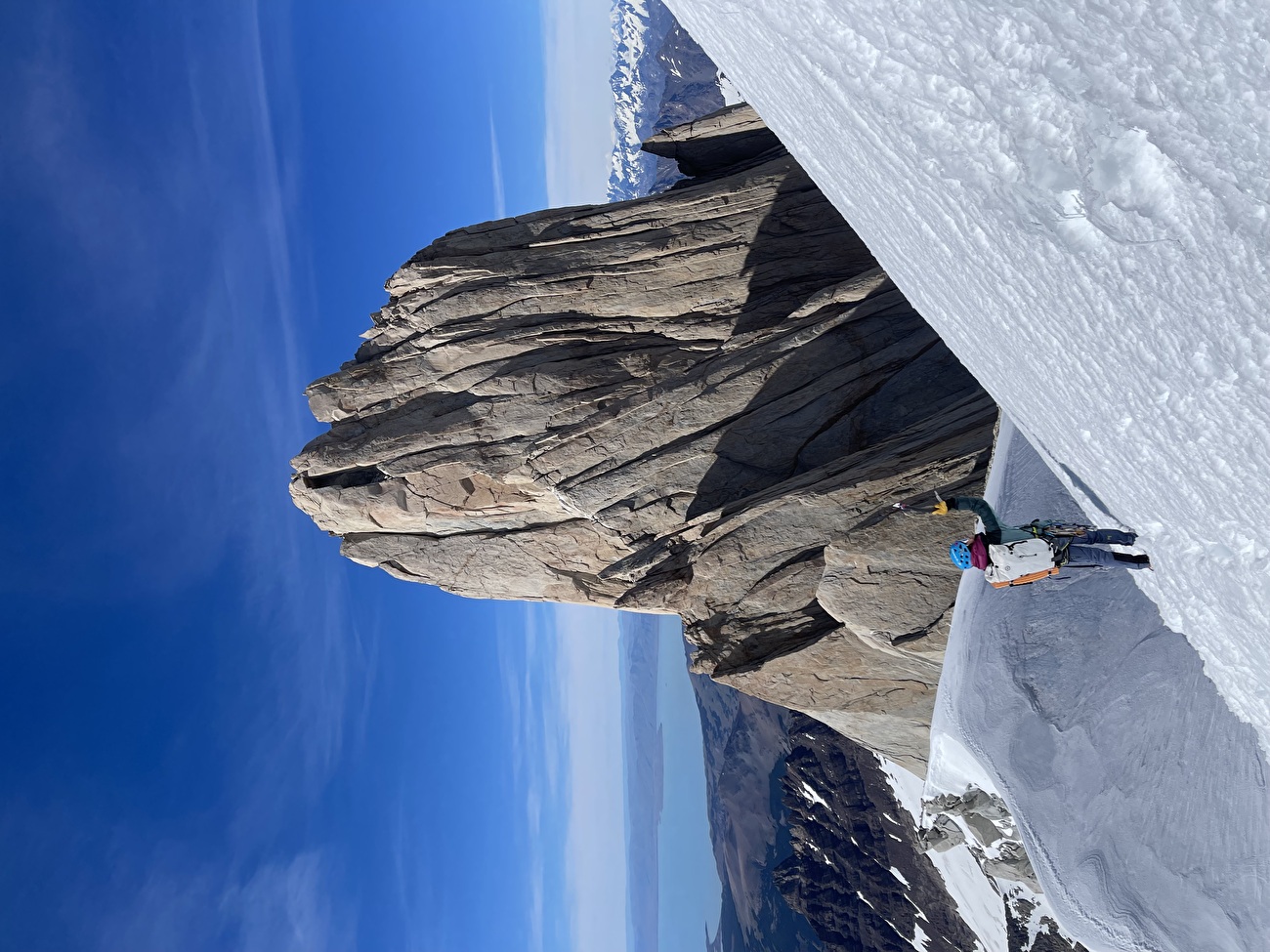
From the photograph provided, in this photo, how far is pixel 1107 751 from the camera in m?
13.5

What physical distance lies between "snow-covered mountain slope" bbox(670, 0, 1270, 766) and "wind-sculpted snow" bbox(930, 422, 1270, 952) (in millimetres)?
1738

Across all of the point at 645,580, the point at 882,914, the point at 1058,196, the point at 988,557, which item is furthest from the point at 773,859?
the point at 1058,196

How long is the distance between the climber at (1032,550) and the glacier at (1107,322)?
0.44 meters

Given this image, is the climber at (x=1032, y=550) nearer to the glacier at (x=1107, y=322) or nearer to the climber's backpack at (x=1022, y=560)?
the climber's backpack at (x=1022, y=560)

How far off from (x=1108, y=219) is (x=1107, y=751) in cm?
1076

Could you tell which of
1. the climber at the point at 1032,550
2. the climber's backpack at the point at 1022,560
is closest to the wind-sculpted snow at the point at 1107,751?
the climber at the point at 1032,550

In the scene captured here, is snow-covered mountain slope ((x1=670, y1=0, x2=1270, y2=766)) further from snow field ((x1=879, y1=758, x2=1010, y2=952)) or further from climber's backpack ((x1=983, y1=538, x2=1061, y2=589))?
snow field ((x1=879, y1=758, x2=1010, y2=952))

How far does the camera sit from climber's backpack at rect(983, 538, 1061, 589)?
12234 millimetres

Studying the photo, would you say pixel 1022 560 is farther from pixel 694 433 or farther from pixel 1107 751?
pixel 694 433

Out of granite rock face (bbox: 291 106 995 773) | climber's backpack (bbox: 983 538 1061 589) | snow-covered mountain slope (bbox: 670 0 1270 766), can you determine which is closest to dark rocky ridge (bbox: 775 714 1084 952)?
granite rock face (bbox: 291 106 995 773)

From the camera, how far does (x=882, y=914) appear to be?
227 feet

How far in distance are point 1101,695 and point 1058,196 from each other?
34.3 ft

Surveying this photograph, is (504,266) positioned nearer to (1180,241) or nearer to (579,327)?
(579,327)

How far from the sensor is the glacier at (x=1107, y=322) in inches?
252
